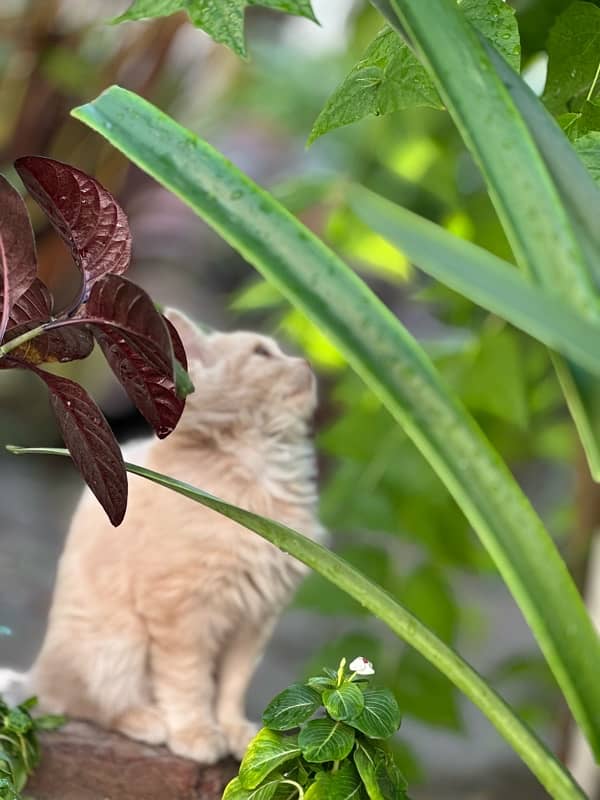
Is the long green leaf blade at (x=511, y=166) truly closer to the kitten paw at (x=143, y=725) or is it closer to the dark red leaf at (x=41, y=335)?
the dark red leaf at (x=41, y=335)

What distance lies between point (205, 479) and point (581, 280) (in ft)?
1.27

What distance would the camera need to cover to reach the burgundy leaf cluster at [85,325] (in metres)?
0.44

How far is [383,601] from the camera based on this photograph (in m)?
0.42

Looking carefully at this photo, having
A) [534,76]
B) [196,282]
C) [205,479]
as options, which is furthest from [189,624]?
[196,282]

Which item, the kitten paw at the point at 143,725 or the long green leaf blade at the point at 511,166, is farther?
the kitten paw at the point at 143,725

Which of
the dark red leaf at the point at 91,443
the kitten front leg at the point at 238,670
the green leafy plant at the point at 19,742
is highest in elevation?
the dark red leaf at the point at 91,443

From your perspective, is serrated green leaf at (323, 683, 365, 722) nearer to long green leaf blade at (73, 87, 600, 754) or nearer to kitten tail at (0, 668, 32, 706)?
long green leaf blade at (73, 87, 600, 754)

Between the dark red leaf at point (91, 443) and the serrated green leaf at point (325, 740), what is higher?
the dark red leaf at point (91, 443)

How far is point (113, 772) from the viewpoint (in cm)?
68

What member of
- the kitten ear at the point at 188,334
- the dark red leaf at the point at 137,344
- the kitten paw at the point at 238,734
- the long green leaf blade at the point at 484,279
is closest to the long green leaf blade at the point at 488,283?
the long green leaf blade at the point at 484,279

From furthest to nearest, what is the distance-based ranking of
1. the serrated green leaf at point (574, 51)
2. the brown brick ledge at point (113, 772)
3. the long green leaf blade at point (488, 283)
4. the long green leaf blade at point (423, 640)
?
the brown brick ledge at point (113, 772) → the serrated green leaf at point (574, 51) → the long green leaf blade at point (423, 640) → the long green leaf blade at point (488, 283)

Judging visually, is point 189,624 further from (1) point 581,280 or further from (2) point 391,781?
(1) point 581,280

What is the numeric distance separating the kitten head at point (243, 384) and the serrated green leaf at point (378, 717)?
27cm

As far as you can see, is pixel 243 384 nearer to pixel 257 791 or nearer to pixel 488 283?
pixel 257 791
